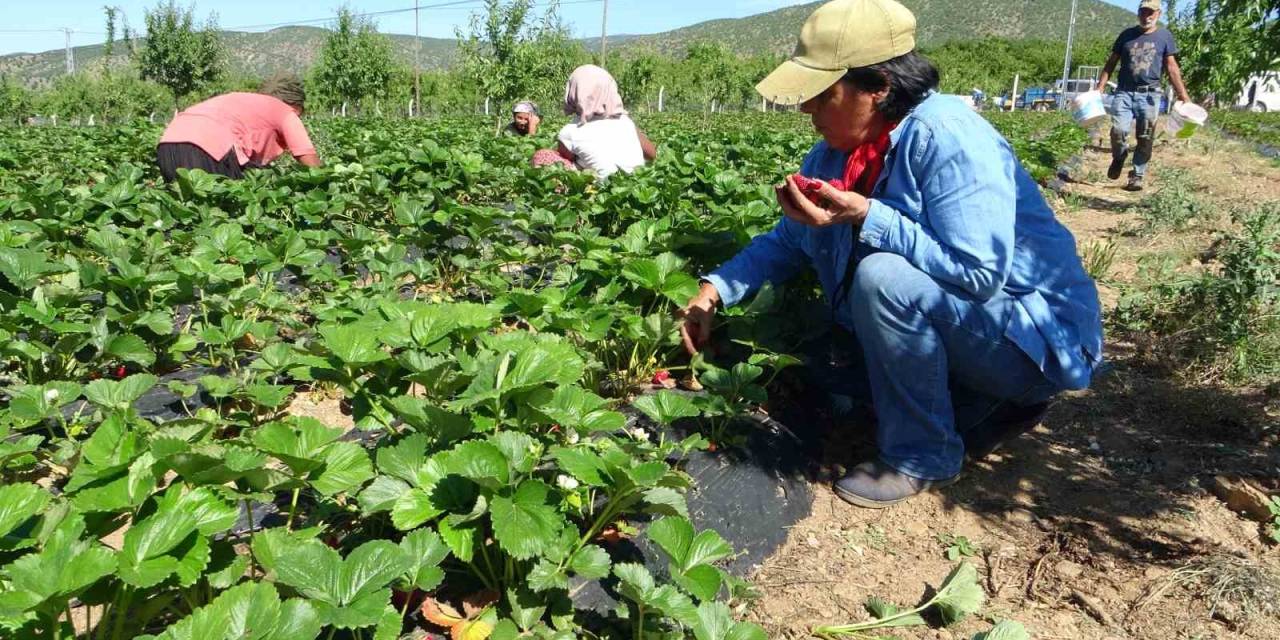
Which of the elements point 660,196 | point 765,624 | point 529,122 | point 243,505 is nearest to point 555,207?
point 660,196

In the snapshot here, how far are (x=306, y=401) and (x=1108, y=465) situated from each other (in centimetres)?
253

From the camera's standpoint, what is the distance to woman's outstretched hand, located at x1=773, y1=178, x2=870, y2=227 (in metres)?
2.12

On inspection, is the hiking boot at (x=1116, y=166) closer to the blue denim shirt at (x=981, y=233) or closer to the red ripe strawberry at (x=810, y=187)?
the blue denim shirt at (x=981, y=233)

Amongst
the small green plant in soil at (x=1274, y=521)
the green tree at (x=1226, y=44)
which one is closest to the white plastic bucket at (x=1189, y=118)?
the green tree at (x=1226, y=44)

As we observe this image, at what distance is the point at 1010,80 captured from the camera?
219 ft

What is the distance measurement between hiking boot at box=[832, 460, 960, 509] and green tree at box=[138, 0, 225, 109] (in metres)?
33.2

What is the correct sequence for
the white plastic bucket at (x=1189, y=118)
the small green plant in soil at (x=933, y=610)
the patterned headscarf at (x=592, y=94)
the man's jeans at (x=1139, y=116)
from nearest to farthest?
the small green plant in soil at (x=933, y=610), the white plastic bucket at (x=1189, y=118), the patterned headscarf at (x=592, y=94), the man's jeans at (x=1139, y=116)

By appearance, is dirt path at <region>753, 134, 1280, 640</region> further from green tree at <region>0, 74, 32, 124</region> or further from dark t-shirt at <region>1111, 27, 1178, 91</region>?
green tree at <region>0, 74, 32, 124</region>

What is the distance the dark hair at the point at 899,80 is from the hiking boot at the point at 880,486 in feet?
3.12

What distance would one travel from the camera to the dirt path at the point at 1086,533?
6.22 feet

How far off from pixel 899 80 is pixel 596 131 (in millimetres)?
3721

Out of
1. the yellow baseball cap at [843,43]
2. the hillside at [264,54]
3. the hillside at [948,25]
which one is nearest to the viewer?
the yellow baseball cap at [843,43]

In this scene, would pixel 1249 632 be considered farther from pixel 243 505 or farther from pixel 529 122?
pixel 529 122

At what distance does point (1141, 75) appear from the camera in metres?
8.04
